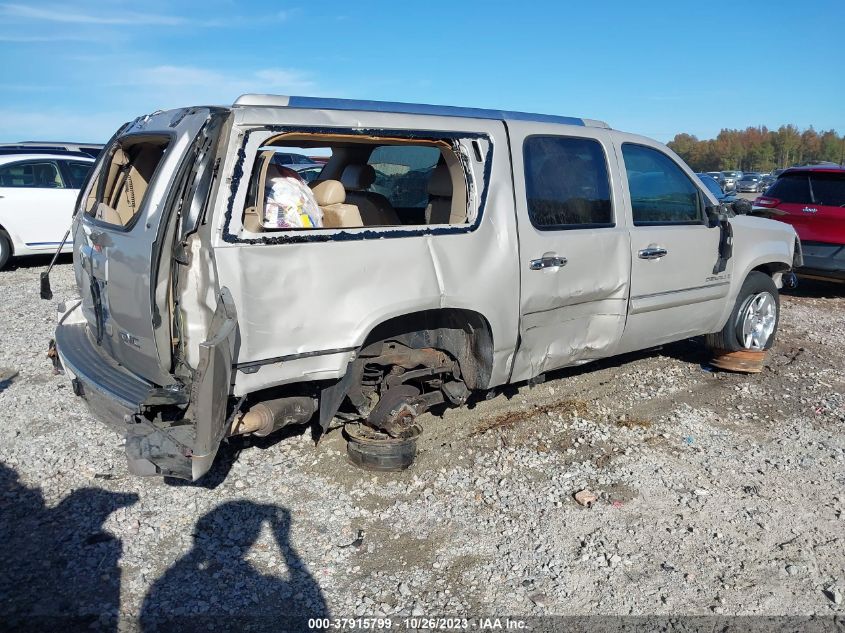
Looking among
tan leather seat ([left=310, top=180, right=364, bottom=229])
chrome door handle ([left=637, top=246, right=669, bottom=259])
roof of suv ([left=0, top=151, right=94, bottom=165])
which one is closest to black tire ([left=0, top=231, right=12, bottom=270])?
roof of suv ([left=0, top=151, right=94, bottom=165])

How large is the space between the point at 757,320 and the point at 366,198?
365cm

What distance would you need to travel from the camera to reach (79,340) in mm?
4223

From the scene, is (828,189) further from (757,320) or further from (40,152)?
(40,152)

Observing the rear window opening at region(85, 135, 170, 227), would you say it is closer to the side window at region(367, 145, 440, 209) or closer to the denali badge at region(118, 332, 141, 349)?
the denali badge at region(118, 332, 141, 349)

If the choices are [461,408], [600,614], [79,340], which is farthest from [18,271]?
[600,614]

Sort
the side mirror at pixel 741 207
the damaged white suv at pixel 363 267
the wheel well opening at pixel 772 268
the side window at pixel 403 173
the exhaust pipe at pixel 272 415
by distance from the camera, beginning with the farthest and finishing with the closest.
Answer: the wheel well opening at pixel 772 268
the side mirror at pixel 741 207
the side window at pixel 403 173
the exhaust pipe at pixel 272 415
the damaged white suv at pixel 363 267

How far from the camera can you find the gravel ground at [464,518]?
120 inches

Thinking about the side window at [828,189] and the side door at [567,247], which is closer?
the side door at [567,247]

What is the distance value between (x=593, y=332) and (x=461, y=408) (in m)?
1.10

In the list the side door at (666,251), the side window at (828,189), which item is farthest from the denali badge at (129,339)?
the side window at (828,189)

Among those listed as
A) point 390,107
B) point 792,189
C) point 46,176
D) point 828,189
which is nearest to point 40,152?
point 46,176

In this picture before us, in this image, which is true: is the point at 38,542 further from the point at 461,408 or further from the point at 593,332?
the point at 593,332

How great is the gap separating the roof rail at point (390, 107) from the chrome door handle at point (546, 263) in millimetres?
885

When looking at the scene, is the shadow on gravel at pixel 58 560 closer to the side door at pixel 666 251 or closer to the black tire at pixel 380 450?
the black tire at pixel 380 450
